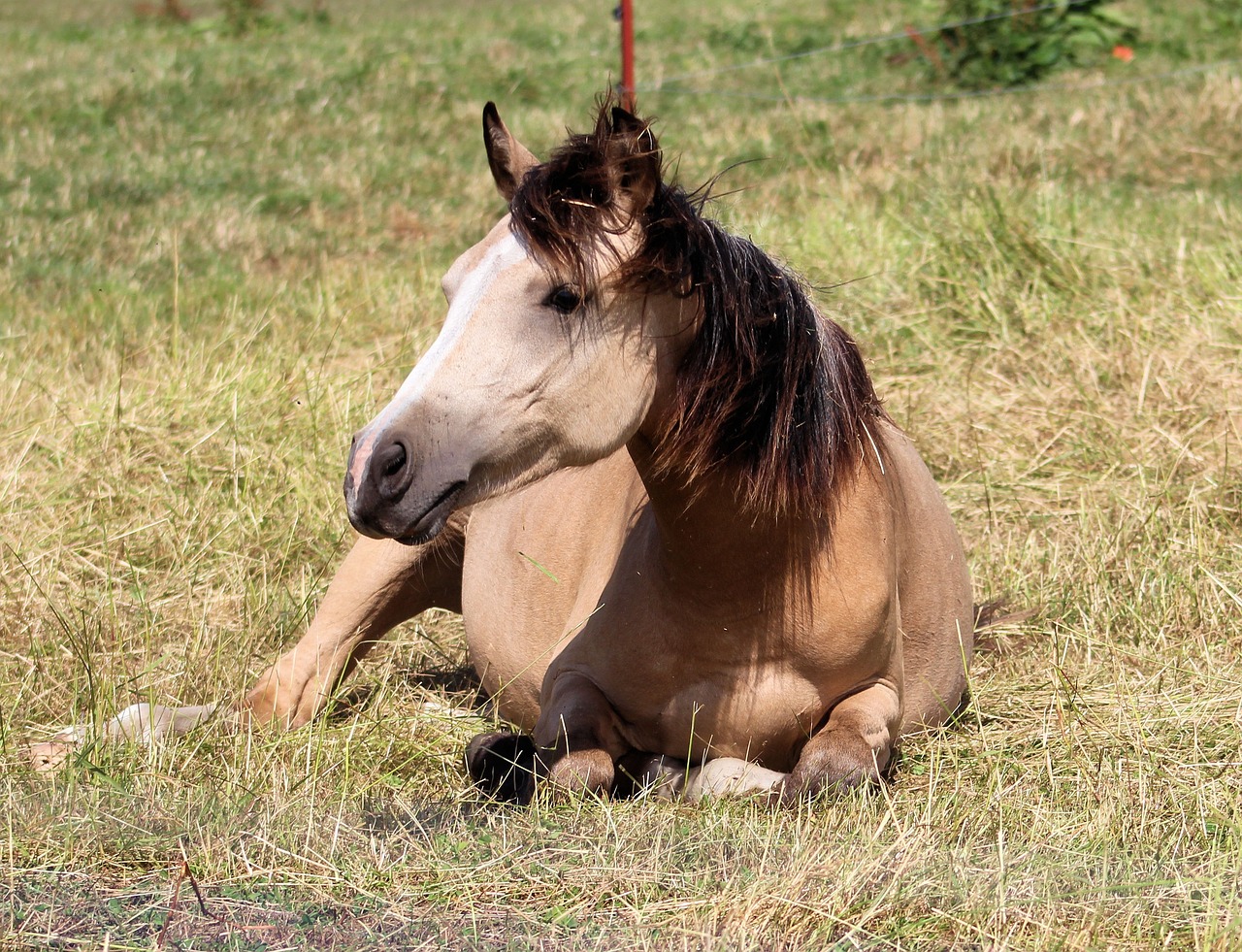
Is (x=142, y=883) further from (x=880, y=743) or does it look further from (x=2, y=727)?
(x=880, y=743)

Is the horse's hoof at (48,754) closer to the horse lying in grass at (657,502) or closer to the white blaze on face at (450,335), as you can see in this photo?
the horse lying in grass at (657,502)

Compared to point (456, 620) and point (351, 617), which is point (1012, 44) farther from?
point (351, 617)

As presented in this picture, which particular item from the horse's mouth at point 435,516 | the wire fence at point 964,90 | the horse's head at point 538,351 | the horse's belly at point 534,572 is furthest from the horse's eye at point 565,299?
the wire fence at point 964,90

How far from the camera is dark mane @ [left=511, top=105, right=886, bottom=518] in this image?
241 centimetres

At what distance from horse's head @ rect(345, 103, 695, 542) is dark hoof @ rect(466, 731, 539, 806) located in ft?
3.04

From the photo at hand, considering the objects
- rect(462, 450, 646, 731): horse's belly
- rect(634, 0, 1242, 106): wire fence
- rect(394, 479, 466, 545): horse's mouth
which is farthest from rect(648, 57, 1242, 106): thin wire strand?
rect(394, 479, 466, 545): horse's mouth

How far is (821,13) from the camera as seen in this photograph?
13.7m

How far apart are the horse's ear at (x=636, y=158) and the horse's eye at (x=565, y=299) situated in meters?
0.19

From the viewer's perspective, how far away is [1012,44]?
9.84m

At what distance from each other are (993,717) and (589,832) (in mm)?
1298

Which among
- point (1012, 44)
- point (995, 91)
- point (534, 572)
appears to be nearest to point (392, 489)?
point (534, 572)

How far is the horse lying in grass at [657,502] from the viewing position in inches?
94.2

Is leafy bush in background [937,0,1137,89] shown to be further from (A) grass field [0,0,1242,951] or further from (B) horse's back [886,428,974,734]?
(B) horse's back [886,428,974,734]

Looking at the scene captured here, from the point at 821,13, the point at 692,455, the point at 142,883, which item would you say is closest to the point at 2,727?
the point at 142,883
